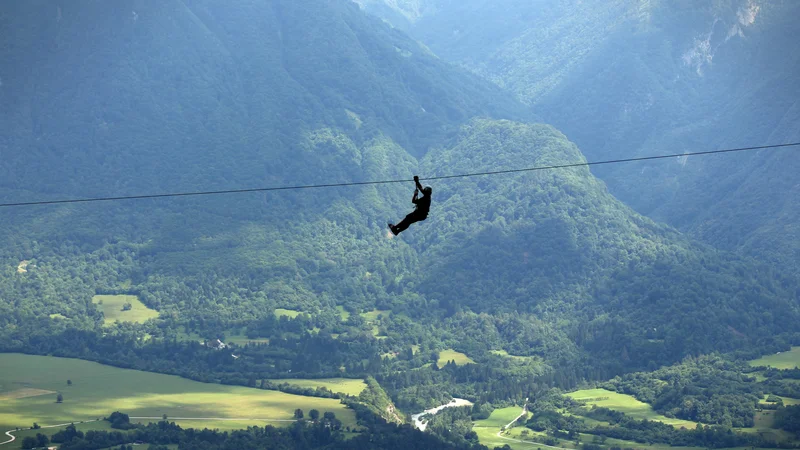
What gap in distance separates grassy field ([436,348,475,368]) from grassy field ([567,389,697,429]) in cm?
1883

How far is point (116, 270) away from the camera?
7608 inches

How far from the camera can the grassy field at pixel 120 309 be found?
178 meters

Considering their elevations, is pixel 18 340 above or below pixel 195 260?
below

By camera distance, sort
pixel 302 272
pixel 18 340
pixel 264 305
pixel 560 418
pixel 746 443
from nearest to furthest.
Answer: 1. pixel 746 443
2. pixel 560 418
3. pixel 18 340
4. pixel 264 305
5. pixel 302 272

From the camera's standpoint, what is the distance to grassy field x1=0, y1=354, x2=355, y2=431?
409 feet

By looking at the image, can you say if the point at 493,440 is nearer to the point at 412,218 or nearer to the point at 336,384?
the point at 336,384

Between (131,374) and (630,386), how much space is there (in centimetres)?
5600

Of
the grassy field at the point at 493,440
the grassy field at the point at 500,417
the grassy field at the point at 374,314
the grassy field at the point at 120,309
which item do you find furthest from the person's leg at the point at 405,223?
the grassy field at the point at 374,314

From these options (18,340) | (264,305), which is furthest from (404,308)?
(18,340)

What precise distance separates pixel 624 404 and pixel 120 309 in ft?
234

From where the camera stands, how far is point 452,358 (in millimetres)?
171000

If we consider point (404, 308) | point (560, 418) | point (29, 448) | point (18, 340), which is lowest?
point (29, 448)

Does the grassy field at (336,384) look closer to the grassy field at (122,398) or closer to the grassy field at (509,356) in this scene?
the grassy field at (122,398)

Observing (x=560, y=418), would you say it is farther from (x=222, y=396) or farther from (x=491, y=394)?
(x=222, y=396)
